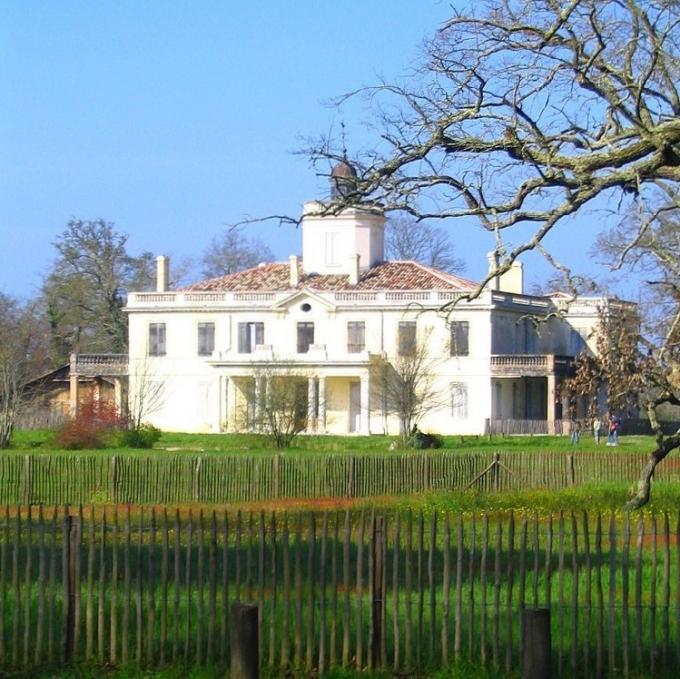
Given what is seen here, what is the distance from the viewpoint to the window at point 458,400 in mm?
A: 74312

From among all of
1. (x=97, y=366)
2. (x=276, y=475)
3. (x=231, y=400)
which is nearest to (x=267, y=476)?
(x=276, y=475)

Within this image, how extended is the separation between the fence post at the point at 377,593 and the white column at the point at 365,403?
2370 inches

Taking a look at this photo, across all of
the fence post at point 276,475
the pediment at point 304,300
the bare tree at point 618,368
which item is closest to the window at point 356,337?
the pediment at point 304,300

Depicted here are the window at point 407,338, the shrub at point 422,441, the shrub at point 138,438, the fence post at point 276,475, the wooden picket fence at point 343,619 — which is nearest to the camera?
the wooden picket fence at point 343,619

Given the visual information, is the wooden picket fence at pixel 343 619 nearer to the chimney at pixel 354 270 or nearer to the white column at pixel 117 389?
the white column at pixel 117 389

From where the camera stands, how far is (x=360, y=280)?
78.8 metres

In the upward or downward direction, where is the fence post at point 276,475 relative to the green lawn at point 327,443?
downward

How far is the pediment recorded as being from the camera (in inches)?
2995

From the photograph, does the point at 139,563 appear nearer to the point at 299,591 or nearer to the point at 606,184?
the point at 299,591

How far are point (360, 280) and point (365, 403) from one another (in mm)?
8009

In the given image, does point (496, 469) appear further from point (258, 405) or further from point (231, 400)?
point (231, 400)

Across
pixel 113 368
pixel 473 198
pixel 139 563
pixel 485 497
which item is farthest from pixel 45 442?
pixel 139 563

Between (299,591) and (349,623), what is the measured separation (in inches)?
19.1

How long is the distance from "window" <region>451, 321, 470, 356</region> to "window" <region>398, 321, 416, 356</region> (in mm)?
2124
